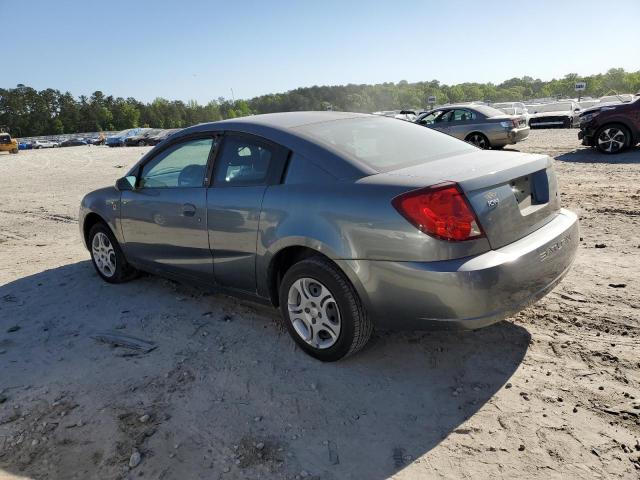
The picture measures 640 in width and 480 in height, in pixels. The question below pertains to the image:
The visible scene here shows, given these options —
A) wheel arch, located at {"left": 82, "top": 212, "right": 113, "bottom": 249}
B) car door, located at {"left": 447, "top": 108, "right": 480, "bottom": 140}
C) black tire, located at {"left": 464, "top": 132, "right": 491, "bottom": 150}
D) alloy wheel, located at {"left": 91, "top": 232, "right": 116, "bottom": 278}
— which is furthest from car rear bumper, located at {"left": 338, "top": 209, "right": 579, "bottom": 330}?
car door, located at {"left": 447, "top": 108, "right": 480, "bottom": 140}

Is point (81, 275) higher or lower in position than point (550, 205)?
lower

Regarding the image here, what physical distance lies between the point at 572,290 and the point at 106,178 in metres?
14.2

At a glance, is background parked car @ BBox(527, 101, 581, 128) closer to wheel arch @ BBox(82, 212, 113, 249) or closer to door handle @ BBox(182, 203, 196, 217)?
wheel arch @ BBox(82, 212, 113, 249)

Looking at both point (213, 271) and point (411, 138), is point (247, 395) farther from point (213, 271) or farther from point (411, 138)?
point (411, 138)

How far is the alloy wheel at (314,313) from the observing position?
3229 mm

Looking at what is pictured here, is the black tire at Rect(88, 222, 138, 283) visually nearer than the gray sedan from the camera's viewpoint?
No

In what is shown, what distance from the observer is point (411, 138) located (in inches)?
150

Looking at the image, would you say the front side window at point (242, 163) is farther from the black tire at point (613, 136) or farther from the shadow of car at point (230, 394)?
the black tire at point (613, 136)

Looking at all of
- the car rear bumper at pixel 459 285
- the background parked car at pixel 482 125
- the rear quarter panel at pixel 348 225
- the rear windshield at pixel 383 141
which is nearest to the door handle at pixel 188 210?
the rear quarter panel at pixel 348 225

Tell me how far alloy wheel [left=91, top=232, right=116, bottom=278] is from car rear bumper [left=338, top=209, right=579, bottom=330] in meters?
3.09

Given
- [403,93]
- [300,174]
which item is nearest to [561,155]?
[300,174]

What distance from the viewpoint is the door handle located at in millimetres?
3936

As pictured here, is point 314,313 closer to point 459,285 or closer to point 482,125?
point 459,285

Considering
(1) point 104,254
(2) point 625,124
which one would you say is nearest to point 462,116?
(2) point 625,124
